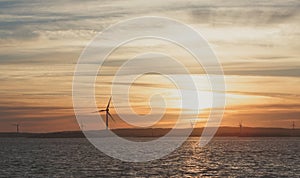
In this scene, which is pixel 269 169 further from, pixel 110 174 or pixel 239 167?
pixel 110 174

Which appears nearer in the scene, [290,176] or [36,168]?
[290,176]

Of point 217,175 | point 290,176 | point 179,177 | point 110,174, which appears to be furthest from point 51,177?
point 290,176

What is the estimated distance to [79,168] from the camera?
135m

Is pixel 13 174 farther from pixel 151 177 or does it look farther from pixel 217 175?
pixel 217 175

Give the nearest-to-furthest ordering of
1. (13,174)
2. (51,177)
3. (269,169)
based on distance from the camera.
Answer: (51,177)
(13,174)
(269,169)

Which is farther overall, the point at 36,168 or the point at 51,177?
the point at 36,168

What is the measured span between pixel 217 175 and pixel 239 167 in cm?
2294

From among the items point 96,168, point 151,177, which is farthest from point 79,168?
point 151,177

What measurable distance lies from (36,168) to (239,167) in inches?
1698

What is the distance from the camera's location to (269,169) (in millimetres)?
134000

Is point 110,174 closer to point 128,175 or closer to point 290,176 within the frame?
point 128,175

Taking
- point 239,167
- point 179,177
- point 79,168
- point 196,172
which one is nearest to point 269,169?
point 239,167

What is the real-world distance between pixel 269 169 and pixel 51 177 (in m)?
46.9

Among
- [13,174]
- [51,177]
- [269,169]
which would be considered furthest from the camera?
[269,169]
